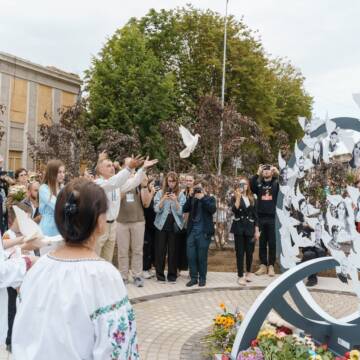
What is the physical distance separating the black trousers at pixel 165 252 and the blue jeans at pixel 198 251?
0.37 metres

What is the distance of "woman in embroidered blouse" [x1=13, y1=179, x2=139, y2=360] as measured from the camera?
6.54 feet

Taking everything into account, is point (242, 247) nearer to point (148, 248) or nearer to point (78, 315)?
point (148, 248)

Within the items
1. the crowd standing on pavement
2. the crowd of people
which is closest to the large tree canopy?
the crowd standing on pavement

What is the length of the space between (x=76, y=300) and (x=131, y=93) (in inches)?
904

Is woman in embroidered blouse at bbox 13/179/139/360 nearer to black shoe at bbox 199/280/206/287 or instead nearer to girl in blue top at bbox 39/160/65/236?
girl in blue top at bbox 39/160/65/236

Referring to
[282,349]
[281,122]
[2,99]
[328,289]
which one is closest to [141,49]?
[2,99]

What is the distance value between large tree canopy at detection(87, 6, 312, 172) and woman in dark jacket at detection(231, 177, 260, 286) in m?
15.0

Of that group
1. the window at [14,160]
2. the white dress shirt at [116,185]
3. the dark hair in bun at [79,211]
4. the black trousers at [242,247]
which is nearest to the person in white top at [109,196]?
the white dress shirt at [116,185]

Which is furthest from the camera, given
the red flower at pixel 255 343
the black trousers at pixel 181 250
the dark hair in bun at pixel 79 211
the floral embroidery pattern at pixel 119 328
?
the black trousers at pixel 181 250

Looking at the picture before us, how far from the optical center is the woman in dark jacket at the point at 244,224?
8.59 meters

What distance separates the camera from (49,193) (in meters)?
5.51

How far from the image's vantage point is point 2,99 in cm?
2677

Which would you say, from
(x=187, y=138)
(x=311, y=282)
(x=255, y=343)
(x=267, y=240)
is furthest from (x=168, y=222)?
(x=255, y=343)

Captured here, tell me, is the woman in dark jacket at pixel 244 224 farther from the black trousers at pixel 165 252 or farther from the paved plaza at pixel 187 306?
the black trousers at pixel 165 252
